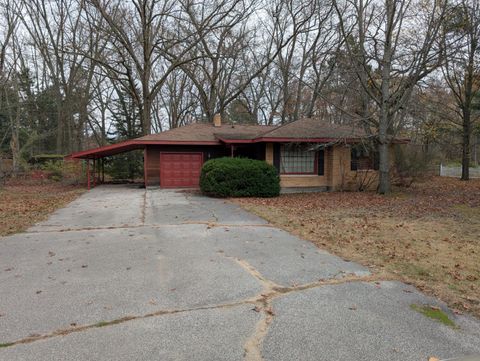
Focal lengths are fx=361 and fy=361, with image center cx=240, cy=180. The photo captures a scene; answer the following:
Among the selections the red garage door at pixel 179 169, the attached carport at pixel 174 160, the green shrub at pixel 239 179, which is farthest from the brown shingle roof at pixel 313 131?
the red garage door at pixel 179 169

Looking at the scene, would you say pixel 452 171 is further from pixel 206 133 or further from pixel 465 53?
pixel 206 133

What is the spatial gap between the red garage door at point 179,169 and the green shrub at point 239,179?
4580 millimetres

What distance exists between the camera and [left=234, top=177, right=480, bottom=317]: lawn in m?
4.64

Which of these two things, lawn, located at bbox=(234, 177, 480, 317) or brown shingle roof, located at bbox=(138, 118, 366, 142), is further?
brown shingle roof, located at bbox=(138, 118, 366, 142)

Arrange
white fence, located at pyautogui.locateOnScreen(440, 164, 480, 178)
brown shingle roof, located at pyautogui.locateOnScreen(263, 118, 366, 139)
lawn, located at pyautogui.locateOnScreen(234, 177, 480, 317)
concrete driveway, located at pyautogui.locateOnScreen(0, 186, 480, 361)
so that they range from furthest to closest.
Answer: white fence, located at pyautogui.locateOnScreen(440, 164, 480, 178), brown shingle roof, located at pyautogui.locateOnScreen(263, 118, 366, 139), lawn, located at pyautogui.locateOnScreen(234, 177, 480, 317), concrete driveway, located at pyautogui.locateOnScreen(0, 186, 480, 361)

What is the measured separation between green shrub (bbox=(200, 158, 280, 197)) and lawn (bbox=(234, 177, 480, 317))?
1624mm

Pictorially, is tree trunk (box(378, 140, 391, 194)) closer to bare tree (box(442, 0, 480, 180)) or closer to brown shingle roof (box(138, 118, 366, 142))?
brown shingle roof (box(138, 118, 366, 142))


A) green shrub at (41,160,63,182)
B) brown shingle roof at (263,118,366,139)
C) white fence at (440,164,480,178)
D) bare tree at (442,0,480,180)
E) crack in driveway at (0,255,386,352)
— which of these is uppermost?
bare tree at (442,0,480,180)

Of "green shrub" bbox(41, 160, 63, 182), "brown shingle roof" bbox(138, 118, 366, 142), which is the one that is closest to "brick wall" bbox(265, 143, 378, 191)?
"brown shingle roof" bbox(138, 118, 366, 142)

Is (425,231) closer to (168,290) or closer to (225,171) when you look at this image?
(168,290)

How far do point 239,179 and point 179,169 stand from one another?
235 inches

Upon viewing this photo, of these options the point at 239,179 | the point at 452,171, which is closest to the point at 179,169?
the point at 239,179

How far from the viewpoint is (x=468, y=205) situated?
11.6m

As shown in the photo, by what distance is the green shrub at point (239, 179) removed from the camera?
1420 centimetres
